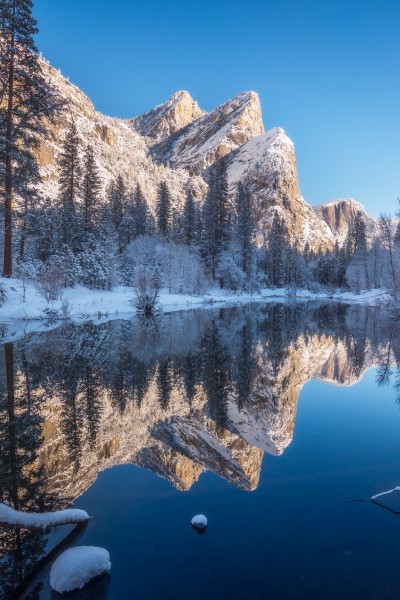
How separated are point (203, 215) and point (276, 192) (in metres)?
111

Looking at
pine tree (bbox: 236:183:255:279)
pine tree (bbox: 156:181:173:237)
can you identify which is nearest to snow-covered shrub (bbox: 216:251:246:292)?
pine tree (bbox: 236:183:255:279)

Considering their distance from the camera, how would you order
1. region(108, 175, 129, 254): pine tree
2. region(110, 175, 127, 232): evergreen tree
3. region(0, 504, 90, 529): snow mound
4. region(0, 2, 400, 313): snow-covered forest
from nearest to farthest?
region(0, 504, 90, 529): snow mound, region(0, 2, 400, 313): snow-covered forest, region(108, 175, 129, 254): pine tree, region(110, 175, 127, 232): evergreen tree

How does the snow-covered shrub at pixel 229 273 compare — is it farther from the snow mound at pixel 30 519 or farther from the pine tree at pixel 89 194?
the snow mound at pixel 30 519

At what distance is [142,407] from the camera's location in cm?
783

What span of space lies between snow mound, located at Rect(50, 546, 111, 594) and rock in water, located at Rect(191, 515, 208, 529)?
1.03 meters

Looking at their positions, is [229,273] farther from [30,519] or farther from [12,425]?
[30,519]

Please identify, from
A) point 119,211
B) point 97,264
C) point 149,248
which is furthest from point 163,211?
point 97,264

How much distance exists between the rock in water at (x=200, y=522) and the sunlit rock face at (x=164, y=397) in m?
0.99

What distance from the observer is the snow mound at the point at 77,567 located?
2943mm

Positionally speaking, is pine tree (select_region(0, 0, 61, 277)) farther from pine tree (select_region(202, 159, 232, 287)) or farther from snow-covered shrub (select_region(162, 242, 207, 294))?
pine tree (select_region(202, 159, 232, 287))

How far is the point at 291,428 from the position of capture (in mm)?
7070

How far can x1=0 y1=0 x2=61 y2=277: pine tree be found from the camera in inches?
720

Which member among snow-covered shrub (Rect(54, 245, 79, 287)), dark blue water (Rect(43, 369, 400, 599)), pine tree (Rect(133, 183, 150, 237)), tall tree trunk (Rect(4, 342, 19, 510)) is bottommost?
dark blue water (Rect(43, 369, 400, 599))

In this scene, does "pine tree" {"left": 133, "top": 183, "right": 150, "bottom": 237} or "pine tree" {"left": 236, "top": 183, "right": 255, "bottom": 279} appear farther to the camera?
"pine tree" {"left": 133, "top": 183, "right": 150, "bottom": 237}
